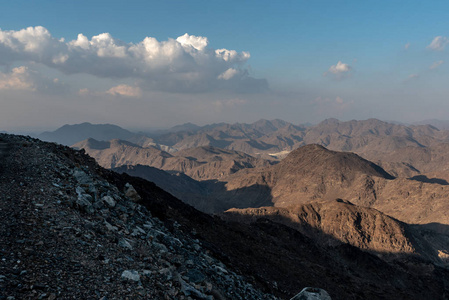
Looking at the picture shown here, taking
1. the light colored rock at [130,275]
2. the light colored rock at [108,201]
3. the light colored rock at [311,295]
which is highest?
the light colored rock at [108,201]

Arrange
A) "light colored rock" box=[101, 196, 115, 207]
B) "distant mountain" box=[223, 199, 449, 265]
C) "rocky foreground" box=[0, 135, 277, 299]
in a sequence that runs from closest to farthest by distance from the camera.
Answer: "rocky foreground" box=[0, 135, 277, 299] < "light colored rock" box=[101, 196, 115, 207] < "distant mountain" box=[223, 199, 449, 265]

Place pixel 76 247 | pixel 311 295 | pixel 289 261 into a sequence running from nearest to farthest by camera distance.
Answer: pixel 76 247, pixel 311 295, pixel 289 261

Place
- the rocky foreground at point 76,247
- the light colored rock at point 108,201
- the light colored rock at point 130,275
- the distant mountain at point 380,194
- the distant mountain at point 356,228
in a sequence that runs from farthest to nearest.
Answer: the distant mountain at point 380,194, the distant mountain at point 356,228, the light colored rock at point 108,201, the light colored rock at point 130,275, the rocky foreground at point 76,247

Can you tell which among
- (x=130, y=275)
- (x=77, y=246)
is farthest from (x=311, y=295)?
(x=77, y=246)

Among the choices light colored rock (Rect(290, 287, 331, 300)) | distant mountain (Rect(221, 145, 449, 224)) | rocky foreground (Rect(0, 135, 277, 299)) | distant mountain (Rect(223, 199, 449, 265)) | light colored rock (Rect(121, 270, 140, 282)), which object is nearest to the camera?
rocky foreground (Rect(0, 135, 277, 299))

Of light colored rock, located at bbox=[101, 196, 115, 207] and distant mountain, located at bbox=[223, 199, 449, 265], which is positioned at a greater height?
light colored rock, located at bbox=[101, 196, 115, 207]

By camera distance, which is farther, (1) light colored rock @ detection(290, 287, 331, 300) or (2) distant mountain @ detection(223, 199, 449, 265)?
(2) distant mountain @ detection(223, 199, 449, 265)

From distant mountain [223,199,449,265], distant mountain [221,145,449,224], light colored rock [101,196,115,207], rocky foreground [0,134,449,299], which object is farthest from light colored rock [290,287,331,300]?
distant mountain [221,145,449,224]

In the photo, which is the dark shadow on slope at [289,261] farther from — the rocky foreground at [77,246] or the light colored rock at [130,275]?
the light colored rock at [130,275]

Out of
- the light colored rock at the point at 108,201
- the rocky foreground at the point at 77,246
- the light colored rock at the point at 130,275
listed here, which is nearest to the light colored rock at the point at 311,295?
the rocky foreground at the point at 77,246

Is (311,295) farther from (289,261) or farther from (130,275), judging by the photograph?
(289,261)

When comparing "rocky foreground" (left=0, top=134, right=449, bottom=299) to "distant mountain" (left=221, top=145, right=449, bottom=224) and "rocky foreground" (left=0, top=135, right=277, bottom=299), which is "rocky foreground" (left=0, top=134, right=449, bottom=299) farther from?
"distant mountain" (left=221, top=145, right=449, bottom=224)

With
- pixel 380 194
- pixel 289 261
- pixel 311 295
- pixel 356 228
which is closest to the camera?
pixel 311 295

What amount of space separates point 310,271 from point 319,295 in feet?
94.6
